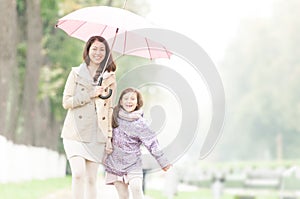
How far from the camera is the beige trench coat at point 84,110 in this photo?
26.7 ft

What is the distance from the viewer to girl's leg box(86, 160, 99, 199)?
8.30 m

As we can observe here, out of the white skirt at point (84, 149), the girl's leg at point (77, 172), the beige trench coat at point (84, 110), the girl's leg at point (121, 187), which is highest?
the beige trench coat at point (84, 110)

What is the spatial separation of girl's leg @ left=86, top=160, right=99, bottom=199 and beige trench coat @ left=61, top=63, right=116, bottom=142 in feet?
0.93

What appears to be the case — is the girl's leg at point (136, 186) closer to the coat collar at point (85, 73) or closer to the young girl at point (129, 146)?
the young girl at point (129, 146)

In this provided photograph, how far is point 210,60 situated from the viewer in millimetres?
10312

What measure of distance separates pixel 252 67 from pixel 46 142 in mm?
44885

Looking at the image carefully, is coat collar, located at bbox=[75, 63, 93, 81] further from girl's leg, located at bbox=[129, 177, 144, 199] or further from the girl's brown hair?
girl's leg, located at bbox=[129, 177, 144, 199]

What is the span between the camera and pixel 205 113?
2955 inches

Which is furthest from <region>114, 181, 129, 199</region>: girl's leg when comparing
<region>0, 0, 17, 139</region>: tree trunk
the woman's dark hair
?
<region>0, 0, 17, 139</region>: tree trunk

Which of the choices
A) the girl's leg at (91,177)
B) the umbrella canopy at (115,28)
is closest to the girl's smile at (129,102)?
the girl's leg at (91,177)

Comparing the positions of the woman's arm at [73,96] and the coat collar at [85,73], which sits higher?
the coat collar at [85,73]

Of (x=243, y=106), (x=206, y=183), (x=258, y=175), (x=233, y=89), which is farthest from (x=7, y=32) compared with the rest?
(x=233, y=89)

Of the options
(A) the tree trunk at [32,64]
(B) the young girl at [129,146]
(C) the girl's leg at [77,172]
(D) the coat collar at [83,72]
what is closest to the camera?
(C) the girl's leg at [77,172]

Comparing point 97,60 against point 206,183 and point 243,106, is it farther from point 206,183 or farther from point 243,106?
point 243,106
